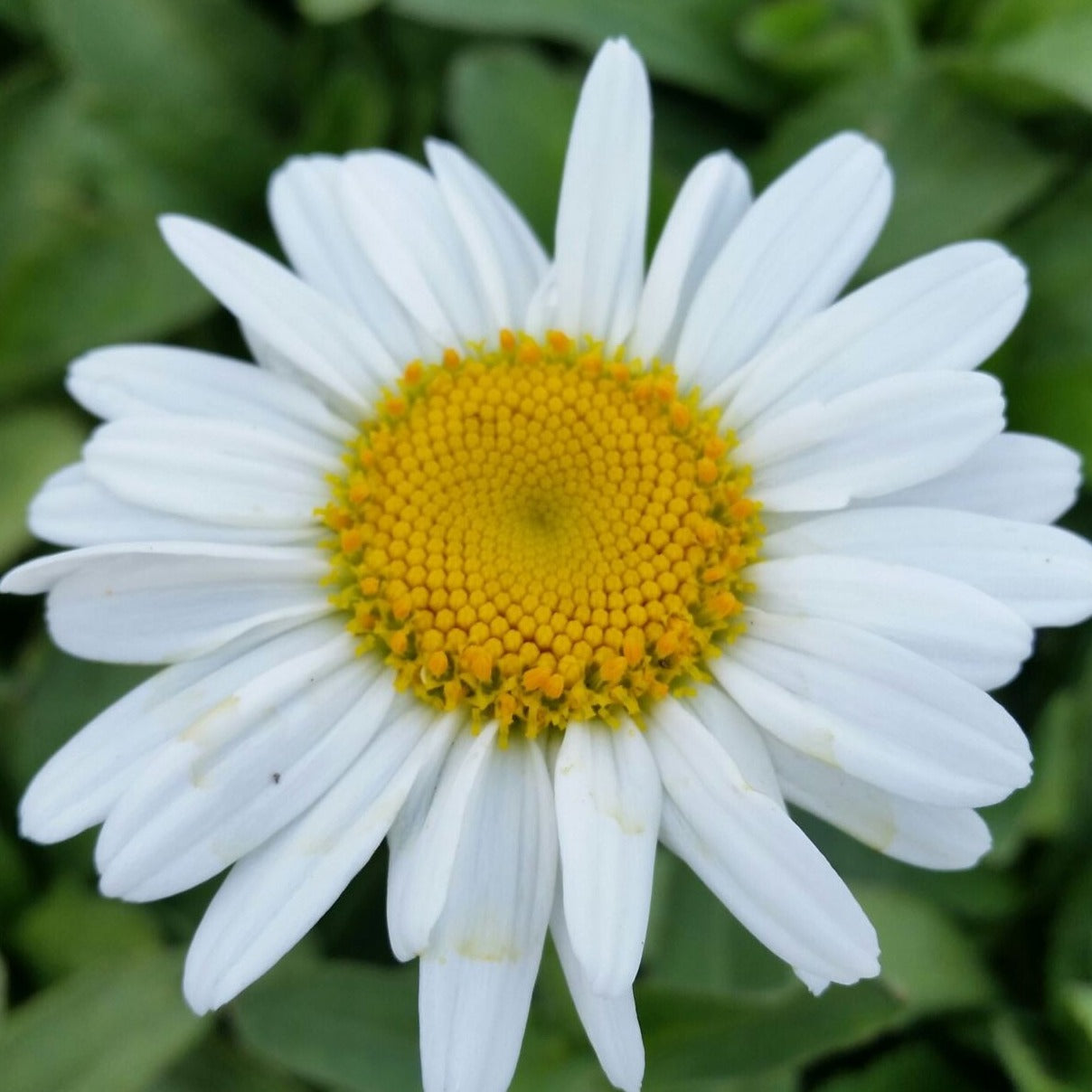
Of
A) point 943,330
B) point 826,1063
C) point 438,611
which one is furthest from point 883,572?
point 826,1063

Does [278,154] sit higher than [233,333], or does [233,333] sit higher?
[278,154]

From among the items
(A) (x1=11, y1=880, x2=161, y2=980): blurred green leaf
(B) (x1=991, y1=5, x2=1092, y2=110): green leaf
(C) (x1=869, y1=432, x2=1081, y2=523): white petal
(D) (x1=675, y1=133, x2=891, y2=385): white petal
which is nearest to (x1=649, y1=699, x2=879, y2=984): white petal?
(C) (x1=869, y1=432, x2=1081, y2=523): white petal

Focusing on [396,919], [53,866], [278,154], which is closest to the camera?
[396,919]

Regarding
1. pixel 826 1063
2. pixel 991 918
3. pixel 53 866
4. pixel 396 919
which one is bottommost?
pixel 826 1063

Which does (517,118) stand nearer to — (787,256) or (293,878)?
(787,256)

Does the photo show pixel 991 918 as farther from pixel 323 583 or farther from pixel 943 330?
pixel 323 583

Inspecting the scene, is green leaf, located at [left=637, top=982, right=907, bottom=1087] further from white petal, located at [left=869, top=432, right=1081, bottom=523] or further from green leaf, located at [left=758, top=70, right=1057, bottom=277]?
green leaf, located at [left=758, top=70, right=1057, bottom=277]
